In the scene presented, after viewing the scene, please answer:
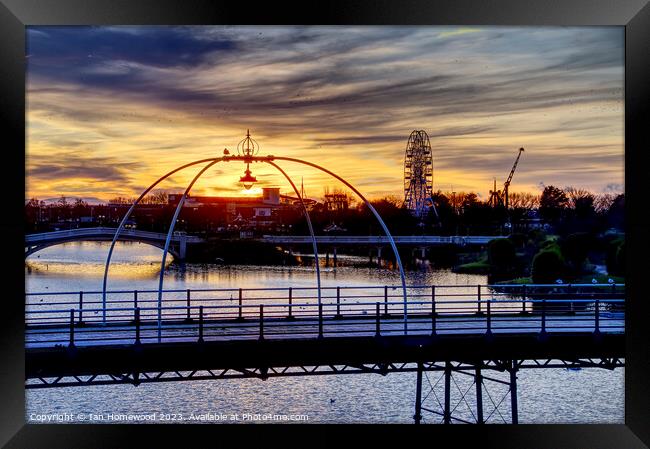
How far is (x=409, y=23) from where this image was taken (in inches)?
339

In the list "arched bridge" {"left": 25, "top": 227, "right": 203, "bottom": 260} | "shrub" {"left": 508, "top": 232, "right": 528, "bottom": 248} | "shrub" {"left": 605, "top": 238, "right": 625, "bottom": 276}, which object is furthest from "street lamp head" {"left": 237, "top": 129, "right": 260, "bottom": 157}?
"shrub" {"left": 508, "top": 232, "right": 528, "bottom": 248}

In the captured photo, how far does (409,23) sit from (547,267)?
55.5 ft

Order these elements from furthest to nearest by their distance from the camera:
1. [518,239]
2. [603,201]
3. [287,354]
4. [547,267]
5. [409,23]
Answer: [518,239] < [547,267] < [603,201] < [287,354] < [409,23]

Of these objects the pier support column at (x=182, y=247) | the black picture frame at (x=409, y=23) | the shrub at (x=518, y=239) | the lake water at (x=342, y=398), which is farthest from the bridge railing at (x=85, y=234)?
the shrub at (x=518, y=239)

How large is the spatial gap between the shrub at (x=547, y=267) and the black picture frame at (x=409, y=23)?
15.2m

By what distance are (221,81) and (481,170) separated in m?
5.84

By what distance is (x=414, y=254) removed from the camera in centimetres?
2906

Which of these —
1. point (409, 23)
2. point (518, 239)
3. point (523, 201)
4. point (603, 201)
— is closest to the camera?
point (409, 23)

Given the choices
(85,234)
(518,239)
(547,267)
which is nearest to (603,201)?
(547,267)

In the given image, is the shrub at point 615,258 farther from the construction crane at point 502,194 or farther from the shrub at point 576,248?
the construction crane at point 502,194

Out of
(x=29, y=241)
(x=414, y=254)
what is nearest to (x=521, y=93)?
(x=29, y=241)

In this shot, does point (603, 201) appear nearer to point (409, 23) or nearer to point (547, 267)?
point (547, 267)

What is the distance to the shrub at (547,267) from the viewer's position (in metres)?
23.6
